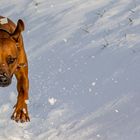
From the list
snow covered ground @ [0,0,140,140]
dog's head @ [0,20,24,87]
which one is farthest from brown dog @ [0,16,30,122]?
snow covered ground @ [0,0,140,140]

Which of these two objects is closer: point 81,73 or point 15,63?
point 15,63

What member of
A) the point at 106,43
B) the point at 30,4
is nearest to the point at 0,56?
the point at 106,43

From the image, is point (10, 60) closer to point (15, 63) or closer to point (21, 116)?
point (15, 63)

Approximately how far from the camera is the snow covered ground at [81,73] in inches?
241

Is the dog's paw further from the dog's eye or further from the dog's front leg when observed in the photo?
the dog's eye

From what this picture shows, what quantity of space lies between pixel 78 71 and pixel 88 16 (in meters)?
1.68

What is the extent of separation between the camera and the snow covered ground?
6.12 m

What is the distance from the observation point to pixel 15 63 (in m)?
6.20

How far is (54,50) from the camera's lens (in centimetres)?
836

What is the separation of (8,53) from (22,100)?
60 centimetres

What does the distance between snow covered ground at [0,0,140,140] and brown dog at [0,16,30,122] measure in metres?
0.31

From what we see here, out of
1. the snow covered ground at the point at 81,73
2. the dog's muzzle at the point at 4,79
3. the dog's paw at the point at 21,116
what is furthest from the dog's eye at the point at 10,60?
the snow covered ground at the point at 81,73

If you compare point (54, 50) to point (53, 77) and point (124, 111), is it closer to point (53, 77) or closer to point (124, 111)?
point (53, 77)

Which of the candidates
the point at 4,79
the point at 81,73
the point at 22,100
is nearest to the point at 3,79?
the point at 4,79
